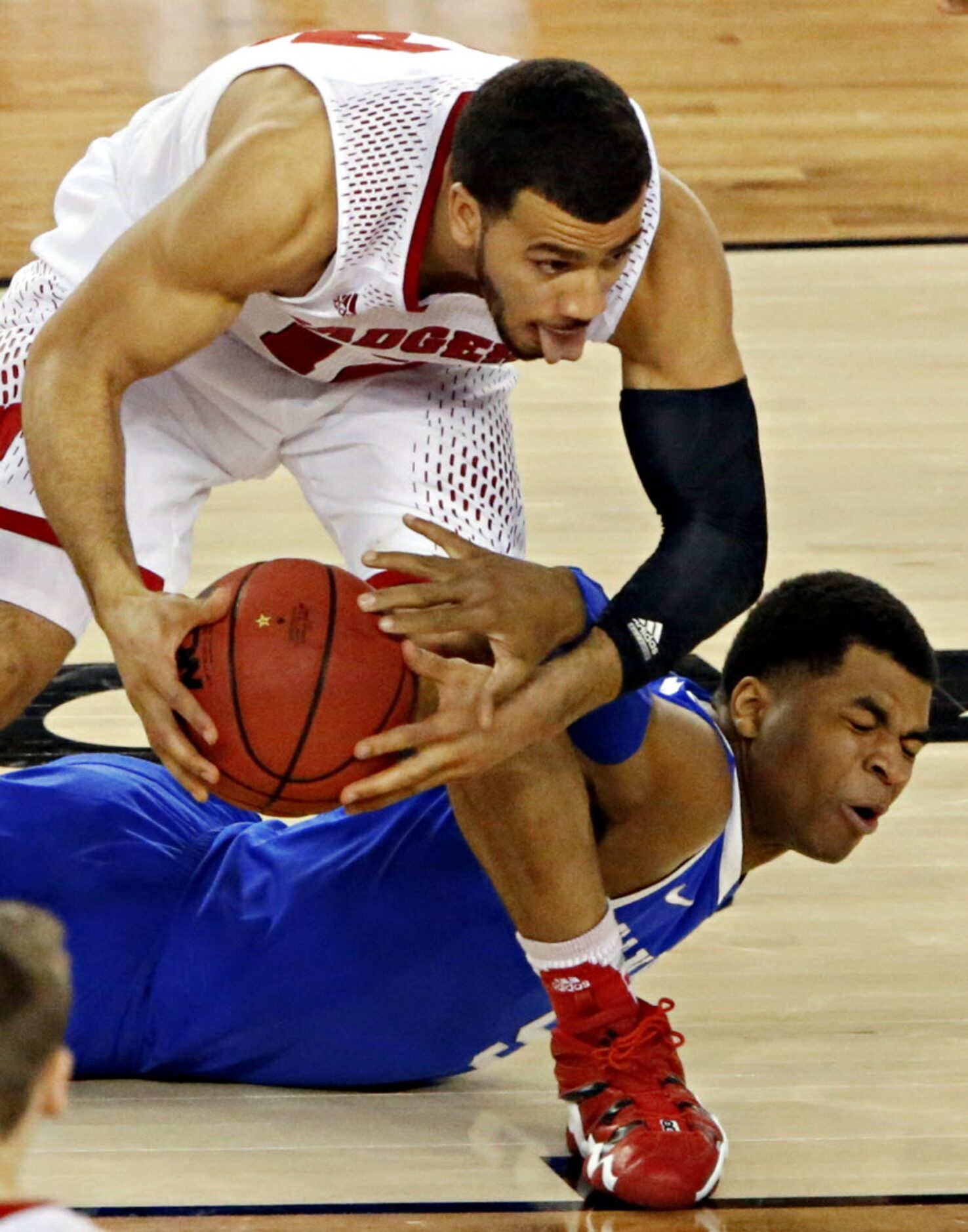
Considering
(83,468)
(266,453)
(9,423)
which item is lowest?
(266,453)

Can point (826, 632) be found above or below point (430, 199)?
below

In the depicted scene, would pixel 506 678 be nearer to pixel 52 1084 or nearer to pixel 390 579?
pixel 390 579

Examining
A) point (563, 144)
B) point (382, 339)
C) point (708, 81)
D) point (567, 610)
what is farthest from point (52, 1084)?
point (708, 81)

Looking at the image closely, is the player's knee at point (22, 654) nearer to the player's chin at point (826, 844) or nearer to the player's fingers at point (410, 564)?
the player's fingers at point (410, 564)

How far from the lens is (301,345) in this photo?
352cm

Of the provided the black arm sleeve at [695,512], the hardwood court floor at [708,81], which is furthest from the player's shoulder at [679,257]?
the hardwood court floor at [708,81]

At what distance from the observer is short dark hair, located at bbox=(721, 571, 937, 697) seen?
3.37 metres

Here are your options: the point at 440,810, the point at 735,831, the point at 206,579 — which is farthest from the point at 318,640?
the point at 206,579

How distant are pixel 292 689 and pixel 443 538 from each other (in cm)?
35

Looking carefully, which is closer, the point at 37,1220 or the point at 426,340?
the point at 37,1220

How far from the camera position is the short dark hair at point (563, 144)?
297 centimetres

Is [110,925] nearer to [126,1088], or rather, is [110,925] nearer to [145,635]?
[126,1088]

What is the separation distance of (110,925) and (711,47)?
26.8ft

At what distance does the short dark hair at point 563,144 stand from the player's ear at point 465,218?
0.04m
